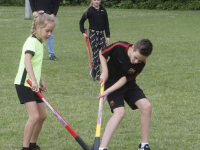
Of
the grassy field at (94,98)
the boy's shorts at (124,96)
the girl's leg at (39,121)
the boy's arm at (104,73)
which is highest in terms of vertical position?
the boy's arm at (104,73)

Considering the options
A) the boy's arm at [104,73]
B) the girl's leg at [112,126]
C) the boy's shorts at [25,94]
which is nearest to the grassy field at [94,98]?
the girl's leg at [112,126]

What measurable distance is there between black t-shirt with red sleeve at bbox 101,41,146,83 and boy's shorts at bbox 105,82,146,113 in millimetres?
97

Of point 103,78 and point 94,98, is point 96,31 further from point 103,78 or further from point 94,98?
point 103,78

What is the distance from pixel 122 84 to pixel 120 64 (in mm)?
236

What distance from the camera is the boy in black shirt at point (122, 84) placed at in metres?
4.82

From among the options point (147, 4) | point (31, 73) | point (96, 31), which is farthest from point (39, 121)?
point (147, 4)

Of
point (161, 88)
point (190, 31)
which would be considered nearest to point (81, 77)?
point (161, 88)

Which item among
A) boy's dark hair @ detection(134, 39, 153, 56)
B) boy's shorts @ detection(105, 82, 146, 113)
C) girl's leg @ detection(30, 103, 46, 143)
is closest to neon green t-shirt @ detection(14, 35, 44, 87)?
girl's leg @ detection(30, 103, 46, 143)

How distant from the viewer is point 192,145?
5.30 meters

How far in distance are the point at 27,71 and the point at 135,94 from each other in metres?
1.16

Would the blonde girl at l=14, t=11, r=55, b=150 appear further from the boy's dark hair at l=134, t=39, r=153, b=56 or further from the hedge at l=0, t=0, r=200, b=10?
the hedge at l=0, t=0, r=200, b=10

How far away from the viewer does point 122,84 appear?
4.91 meters

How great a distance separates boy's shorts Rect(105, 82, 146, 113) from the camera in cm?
495

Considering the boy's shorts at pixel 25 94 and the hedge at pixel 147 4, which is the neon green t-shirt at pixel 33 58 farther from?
the hedge at pixel 147 4
